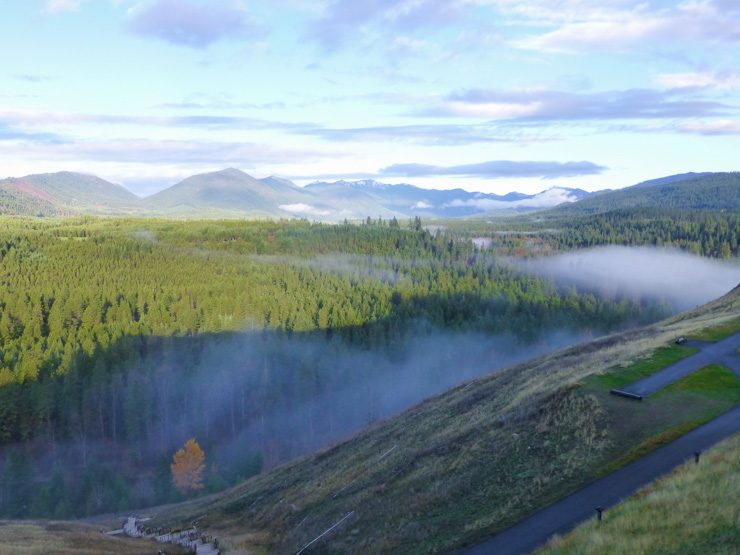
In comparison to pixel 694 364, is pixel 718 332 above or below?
above

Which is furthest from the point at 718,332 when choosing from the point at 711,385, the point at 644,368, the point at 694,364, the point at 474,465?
the point at 474,465

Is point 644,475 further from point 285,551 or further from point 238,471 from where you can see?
point 238,471

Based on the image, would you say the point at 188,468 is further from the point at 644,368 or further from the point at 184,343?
the point at 644,368

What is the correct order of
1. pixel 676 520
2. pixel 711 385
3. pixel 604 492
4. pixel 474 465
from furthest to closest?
pixel 711 385
pixel 474 465
pixel 604 492
pixel 676 520

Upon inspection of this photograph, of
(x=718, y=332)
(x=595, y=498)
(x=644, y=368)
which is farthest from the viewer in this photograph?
(x=718, y=332)

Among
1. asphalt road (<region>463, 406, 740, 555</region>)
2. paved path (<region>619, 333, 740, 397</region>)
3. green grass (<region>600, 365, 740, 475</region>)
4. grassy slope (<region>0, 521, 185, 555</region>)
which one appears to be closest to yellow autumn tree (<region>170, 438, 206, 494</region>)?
grassy slope (<region>0, 521, 185, 555</region>)

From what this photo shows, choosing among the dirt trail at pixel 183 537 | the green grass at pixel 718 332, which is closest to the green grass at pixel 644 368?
the green grass at pixel 718 332
